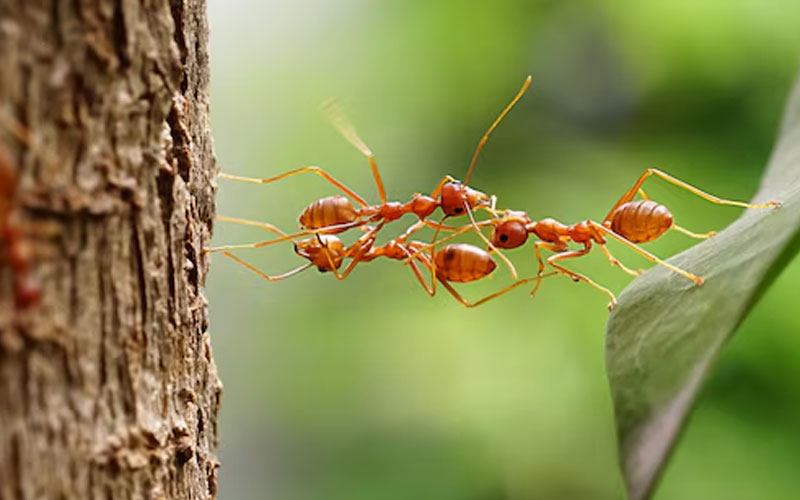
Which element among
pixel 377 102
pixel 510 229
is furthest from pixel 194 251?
pixel 377 102

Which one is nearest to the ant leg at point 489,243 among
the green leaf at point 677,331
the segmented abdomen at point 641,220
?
the segmented abdomen at point 641,220

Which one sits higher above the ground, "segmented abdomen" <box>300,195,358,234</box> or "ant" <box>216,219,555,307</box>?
"segmented abdomen" <box>300,195,358,234</box>

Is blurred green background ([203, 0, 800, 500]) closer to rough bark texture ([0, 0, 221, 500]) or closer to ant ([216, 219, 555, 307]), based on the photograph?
ant ([216, 219, 555, 307])

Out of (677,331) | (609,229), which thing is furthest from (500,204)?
(677,331)

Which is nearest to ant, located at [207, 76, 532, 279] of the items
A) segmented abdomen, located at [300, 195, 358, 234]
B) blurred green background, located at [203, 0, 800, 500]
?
segmented abdomen, located at [300, 195, 358, 234]

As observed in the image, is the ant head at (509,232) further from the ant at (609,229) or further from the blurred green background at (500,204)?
the blurred green background at (500,204)
